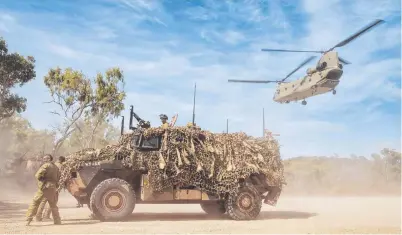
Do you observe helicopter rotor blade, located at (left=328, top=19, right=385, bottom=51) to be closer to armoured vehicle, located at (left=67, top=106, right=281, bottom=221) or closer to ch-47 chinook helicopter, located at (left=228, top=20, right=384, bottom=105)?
ch-47 chinook helicopter, located at (left=228, top=20, right=384, bottom=105)

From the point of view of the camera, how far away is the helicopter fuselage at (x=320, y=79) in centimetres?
2197

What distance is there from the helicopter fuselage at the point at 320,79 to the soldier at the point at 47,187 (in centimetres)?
1606

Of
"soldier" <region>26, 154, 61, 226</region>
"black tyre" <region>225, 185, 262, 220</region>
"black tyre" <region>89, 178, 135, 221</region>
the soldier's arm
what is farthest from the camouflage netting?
the soldier's arm

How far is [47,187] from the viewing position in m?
9.89

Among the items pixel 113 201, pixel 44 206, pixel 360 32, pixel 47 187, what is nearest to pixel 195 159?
pixel 113 201

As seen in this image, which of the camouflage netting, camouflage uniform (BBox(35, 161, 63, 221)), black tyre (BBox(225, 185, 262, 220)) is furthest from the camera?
black tyre (BBox(225, 185, 262, 220))

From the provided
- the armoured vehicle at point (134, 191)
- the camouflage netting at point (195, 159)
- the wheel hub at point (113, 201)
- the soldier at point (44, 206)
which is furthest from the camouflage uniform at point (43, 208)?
the wheel hub at point (113, 201)

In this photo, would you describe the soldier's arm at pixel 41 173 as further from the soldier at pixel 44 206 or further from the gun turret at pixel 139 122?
the gun turret at pixel 139 122

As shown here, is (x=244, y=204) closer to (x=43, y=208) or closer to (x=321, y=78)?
(x=43, y=208)

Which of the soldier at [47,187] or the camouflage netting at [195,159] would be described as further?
the camouflage netting at [195,159]

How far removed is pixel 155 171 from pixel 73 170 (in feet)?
7.04

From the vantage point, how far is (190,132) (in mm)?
11906

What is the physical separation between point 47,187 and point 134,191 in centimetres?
230

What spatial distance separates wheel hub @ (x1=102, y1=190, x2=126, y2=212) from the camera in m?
10.7
